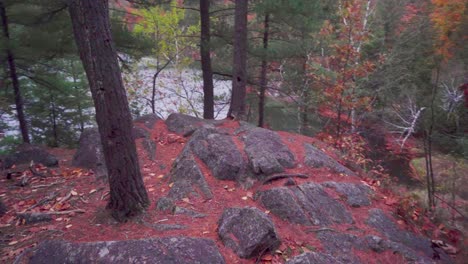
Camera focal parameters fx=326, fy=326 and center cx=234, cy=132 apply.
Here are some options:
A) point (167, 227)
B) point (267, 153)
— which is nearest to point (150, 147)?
point (267, 153)

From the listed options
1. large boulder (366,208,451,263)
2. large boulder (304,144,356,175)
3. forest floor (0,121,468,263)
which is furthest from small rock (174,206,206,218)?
large boulder (366,208,451,263)

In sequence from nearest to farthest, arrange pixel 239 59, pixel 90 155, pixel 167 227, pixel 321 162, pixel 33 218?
1. pixel 167 227
2. pixel 33 218
3. pixel 321 162
4. pixel 90 155
5. pixel 239 59

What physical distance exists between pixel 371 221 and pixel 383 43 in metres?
16.2

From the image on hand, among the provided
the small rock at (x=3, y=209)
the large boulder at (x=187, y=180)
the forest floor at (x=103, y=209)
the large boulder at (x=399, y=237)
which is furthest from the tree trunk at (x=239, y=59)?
the small rock at (x=3, y=209)

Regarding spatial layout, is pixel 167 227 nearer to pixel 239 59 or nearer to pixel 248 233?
pixel 248 233

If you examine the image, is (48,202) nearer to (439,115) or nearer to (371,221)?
(371,221)

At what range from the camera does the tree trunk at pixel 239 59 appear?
7.85m

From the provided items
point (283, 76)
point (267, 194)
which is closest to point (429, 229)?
point (267, 194)

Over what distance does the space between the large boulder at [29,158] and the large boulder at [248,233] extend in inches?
179

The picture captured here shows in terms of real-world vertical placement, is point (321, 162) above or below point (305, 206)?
above

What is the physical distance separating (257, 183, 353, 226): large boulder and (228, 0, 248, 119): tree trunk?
12.5 feet

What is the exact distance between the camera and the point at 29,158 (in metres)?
6.86

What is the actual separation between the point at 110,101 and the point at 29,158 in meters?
4.24

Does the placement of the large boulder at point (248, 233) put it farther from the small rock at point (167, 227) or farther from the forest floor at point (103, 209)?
the small rock at point (167, 227)
